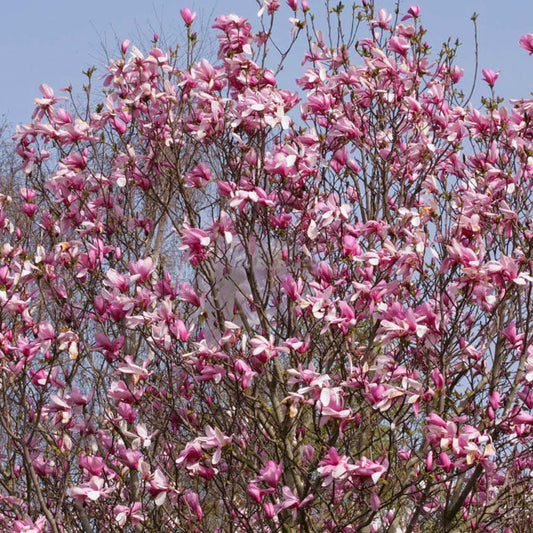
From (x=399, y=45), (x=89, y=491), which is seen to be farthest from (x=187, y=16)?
(x=89, y=491)

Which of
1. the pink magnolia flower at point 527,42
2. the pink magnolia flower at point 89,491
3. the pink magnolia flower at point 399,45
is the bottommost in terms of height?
the pink magnolia flower at point 89,491

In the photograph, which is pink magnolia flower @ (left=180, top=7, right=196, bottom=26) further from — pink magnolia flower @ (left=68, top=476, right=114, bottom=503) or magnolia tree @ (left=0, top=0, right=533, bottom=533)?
pink magnolia flower @ (left=68, top=476, right=114, bottom=503)

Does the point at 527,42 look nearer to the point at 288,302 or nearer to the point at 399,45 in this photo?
the point at 399,45

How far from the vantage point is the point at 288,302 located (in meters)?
4.92

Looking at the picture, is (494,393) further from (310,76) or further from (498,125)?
(310,76)

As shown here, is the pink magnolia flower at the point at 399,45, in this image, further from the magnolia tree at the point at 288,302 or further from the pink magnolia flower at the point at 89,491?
the pink magnolia flower at the point at 89,491

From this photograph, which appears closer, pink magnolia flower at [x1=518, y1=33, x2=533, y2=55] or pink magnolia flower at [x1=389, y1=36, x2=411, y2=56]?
pink magnolia flower at [x1=518, y1=33, x2=533, y2=55]

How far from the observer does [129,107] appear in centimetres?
542

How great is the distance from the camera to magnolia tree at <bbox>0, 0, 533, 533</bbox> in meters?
4.29

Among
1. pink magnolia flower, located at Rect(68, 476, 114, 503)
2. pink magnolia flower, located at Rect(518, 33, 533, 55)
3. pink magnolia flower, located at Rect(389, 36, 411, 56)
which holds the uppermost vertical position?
pink magnolia flower, located at Rect(389, 36, 411, 56)

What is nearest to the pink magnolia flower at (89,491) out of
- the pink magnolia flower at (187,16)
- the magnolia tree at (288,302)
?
the magnolia tree at (288,302)

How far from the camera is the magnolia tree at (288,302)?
429 centimetres

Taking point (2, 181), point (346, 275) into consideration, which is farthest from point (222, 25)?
point (2, 181)

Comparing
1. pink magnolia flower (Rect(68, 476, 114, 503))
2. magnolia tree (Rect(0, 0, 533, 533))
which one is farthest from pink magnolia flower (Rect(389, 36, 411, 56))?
pink magnolia flower (Rect(68, 476, 114, 503))
